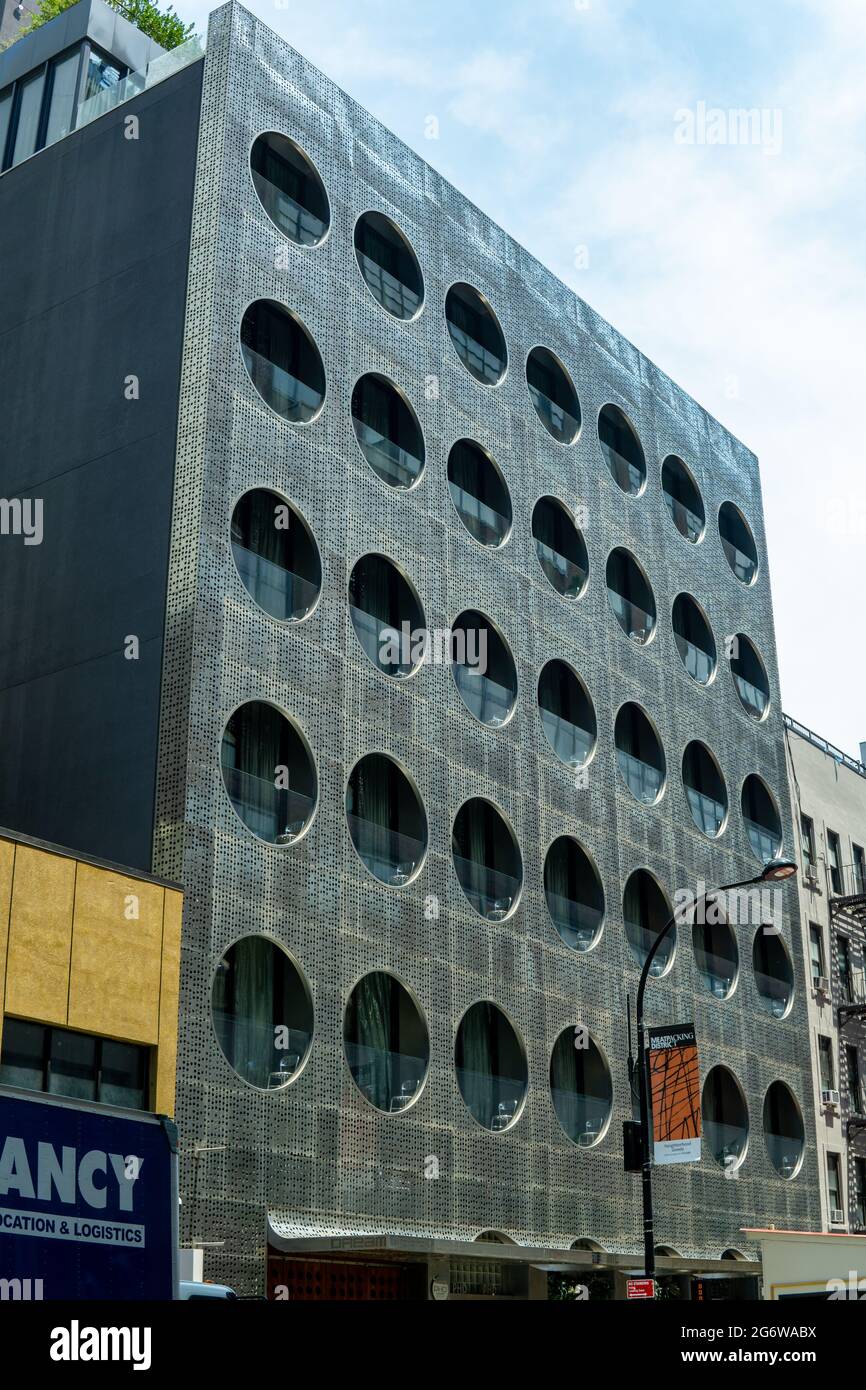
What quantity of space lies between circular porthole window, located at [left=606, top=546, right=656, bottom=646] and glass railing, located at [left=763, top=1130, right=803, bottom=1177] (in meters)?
14.3

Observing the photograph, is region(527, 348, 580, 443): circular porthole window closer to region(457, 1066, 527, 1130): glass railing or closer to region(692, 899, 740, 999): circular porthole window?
region(692, 899, 740, 999): circular porthole window

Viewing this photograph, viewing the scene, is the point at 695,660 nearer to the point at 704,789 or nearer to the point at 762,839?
the point at 704,789

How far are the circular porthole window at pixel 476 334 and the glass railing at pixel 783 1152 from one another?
22.0 meters

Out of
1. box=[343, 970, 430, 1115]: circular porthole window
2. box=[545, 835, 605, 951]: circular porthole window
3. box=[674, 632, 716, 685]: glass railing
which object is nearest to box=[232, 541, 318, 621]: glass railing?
box=[343, 970, 430, 1115]: circular porthole window

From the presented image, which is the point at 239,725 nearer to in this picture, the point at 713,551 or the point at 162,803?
the point at 162,803

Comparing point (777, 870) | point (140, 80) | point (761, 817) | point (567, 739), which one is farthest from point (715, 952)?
point (140, 80)

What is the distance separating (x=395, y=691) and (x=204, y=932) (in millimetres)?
8186

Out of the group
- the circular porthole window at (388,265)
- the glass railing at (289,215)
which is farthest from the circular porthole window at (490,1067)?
the glass railing at (289,215)

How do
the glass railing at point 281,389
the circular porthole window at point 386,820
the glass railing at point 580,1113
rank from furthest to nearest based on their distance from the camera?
1. the glass railing at point 580,1113
2. the glass railing at point 281,389
3. the circular porthole window at point 386,820

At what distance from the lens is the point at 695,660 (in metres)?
46.8

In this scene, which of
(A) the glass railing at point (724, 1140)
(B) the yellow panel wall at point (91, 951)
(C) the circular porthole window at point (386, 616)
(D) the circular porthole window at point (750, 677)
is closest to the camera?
(B) the yellow panel wall at point (91, 951)

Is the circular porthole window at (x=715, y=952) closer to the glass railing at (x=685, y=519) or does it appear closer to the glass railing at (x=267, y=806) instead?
the glass railing at (x=685, y=519)

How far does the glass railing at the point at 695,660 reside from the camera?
4597 centimetres

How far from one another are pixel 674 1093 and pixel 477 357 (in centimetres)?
1982
